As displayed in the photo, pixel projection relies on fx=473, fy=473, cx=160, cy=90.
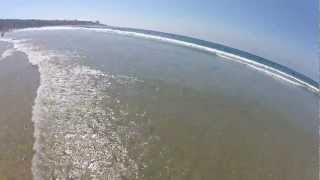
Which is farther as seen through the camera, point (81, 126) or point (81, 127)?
point (81, 126)

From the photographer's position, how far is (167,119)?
71.9 feet

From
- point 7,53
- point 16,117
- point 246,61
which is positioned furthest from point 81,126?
point 246,61

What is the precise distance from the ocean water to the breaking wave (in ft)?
0.13

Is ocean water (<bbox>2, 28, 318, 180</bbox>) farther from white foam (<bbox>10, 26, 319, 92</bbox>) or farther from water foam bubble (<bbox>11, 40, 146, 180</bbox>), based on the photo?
white foam (<bbox>10, 26, 319, 92</bbox>)

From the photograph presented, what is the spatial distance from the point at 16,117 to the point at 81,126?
3.14 m

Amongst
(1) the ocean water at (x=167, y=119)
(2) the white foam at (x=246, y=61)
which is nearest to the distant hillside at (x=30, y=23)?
(2) the white foam at (x=246, y=61)

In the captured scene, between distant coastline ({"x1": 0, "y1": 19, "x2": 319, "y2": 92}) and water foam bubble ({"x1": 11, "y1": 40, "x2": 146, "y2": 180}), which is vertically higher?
distant coastline ({"x1": 0, "y1": 19, "x2": 319, "y2": 92})

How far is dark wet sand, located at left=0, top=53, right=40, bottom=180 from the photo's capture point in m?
16.1

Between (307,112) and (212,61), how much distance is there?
1430 cm

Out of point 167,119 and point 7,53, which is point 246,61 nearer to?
point 7,53

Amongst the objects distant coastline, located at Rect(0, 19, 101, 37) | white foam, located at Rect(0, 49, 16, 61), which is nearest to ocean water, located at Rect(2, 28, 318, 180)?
white foam, located at Rect(0, 49, 16, 61)

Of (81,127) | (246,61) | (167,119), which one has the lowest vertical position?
(81,127)

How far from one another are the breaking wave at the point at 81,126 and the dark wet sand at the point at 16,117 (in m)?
0.34

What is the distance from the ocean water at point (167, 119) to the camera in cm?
1683
